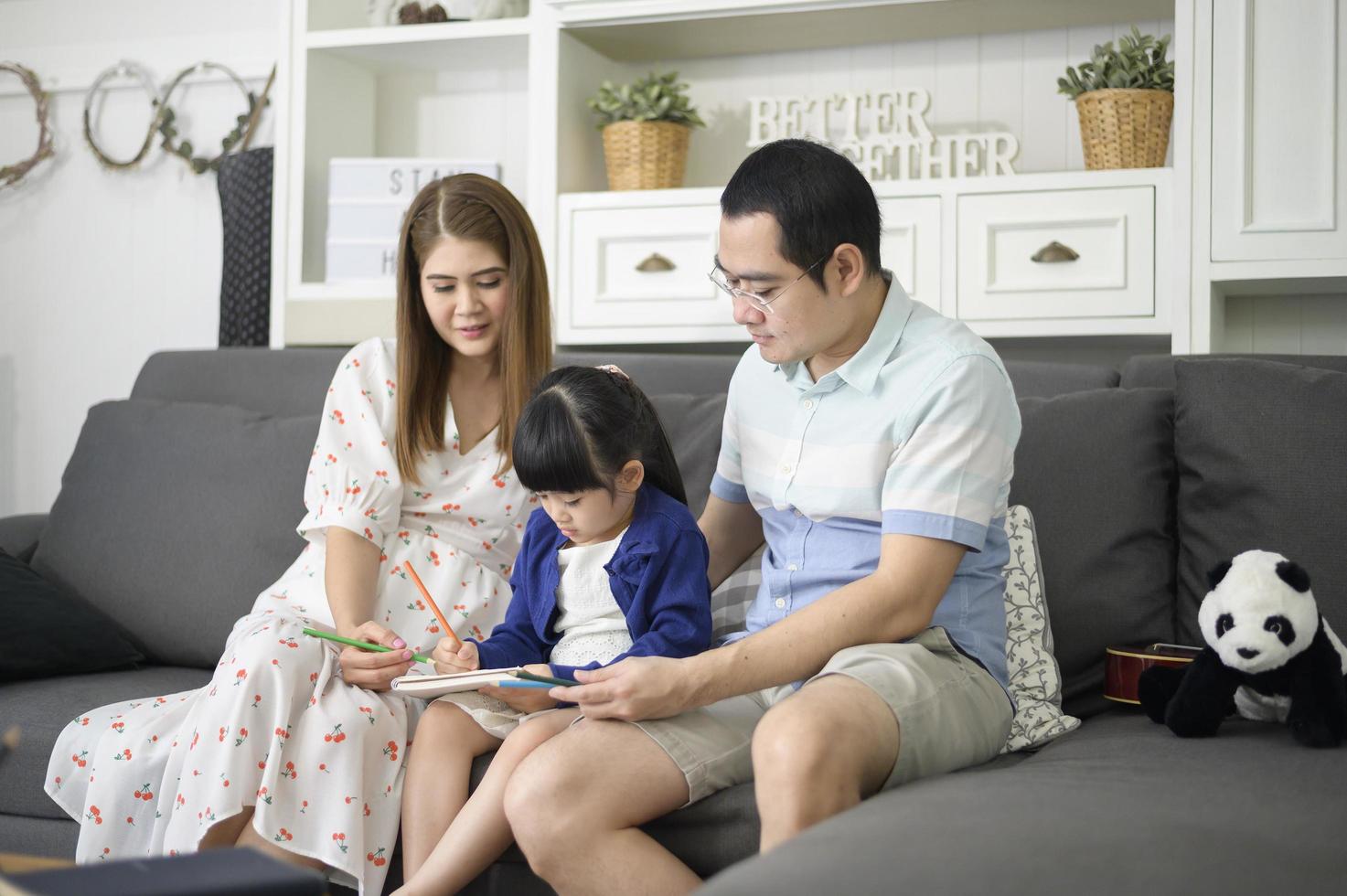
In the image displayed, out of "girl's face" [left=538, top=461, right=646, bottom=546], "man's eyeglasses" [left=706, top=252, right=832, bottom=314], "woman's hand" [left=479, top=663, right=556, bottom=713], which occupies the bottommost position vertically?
"woman's hand" [left=479, top=663, right=556, bottom=713]

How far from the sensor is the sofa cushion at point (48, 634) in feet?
6.25

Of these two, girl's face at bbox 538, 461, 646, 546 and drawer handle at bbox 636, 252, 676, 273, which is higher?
drawer handle at bbox 636, 252, 676, 273

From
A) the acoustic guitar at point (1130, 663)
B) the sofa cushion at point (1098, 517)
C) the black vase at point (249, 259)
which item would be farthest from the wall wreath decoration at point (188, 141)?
the acoustic guitar at point (1130, 663)

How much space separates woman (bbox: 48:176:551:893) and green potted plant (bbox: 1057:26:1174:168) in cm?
112

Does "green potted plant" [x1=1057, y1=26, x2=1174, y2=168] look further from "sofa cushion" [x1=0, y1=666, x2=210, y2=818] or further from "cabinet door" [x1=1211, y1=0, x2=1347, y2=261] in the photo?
"sofa cushion" [x1=0, y1=666, x2=210, y2=818]

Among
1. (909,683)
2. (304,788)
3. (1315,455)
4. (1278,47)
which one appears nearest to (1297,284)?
(1278,47)

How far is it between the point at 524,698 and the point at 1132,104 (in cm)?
158

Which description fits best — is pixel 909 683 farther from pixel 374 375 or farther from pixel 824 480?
pixel 374 375

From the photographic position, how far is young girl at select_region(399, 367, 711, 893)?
4.98 ft

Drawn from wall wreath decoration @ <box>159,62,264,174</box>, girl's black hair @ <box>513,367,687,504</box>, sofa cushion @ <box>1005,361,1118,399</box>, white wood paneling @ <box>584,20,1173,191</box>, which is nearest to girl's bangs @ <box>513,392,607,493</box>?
girl's black hair @ <box>513,367,687,504</box>

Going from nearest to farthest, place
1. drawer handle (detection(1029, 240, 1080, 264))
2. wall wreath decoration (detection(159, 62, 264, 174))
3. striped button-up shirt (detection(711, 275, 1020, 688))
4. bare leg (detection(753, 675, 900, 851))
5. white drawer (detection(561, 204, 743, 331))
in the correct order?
bare leg (detection(753, 675, 900, 851))
striped button-up shirt (detection(711, 275, 1020, 688))
drawer handle (detection(1029, 240, 1080, 264))
white drawer (detection(561, 204, 743, 331))
wall wreath decoration (detection(159, 62, 264, 174))

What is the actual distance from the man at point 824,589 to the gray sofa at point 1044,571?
77 mm

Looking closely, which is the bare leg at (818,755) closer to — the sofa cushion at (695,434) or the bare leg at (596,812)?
the bare leg at (596,812)

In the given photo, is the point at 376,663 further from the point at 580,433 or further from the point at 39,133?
the point at 39,133
